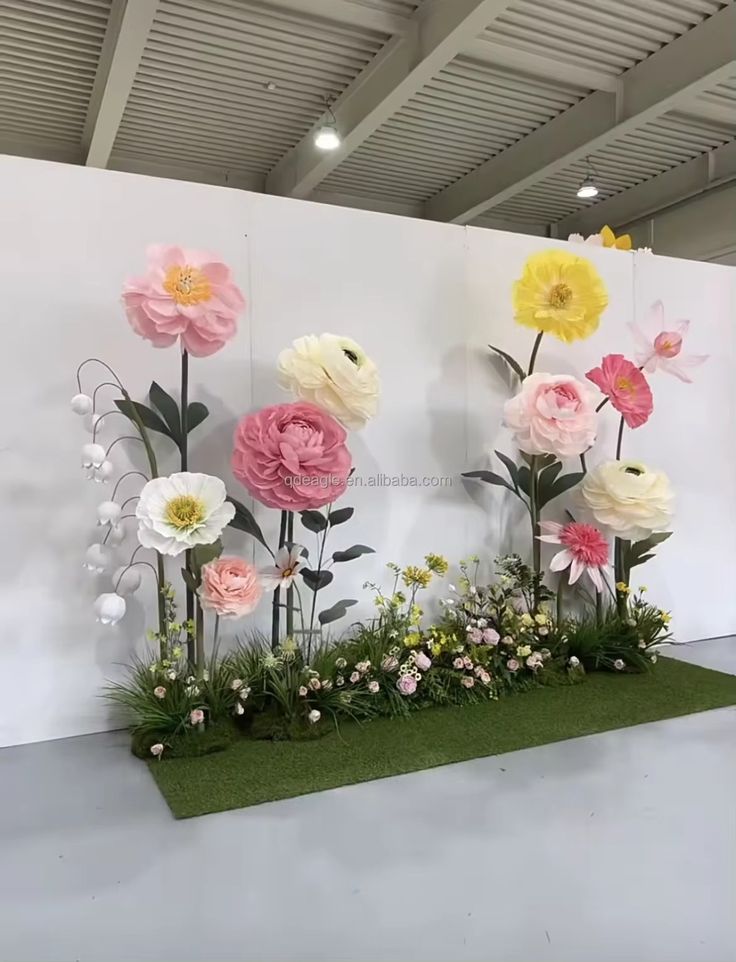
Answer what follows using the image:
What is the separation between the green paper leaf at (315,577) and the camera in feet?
6.39

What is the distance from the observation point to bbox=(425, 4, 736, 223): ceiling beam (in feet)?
10.9

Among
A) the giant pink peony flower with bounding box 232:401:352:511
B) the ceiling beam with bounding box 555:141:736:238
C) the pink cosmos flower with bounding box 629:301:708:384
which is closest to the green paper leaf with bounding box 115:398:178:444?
the giant pink peony flower with bounding box 232:401:352:511

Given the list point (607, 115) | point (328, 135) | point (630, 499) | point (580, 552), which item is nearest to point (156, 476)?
point (580, 552)

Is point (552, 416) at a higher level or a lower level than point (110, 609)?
higher

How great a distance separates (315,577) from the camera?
1.96m

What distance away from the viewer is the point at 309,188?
194 inches

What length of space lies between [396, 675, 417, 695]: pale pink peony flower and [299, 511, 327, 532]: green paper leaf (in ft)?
1.66

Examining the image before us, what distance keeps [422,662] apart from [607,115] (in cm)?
365

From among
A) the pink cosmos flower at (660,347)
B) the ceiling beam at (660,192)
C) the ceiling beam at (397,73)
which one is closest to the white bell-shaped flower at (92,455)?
the pink cosmos flower at (660,347)

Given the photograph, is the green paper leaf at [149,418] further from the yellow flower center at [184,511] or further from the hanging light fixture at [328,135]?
the hanging light fixture at [328,135]

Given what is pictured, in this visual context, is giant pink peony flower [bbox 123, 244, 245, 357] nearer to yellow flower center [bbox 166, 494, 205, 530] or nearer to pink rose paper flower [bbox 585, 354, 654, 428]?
yellow flower center [bbox 166, 494, 205, 530]

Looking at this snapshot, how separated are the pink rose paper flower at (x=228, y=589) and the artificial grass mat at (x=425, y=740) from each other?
37 centimetres

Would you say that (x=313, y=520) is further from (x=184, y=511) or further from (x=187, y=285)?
(x=187, y=285)

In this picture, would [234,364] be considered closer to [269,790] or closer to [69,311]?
[69,311]
